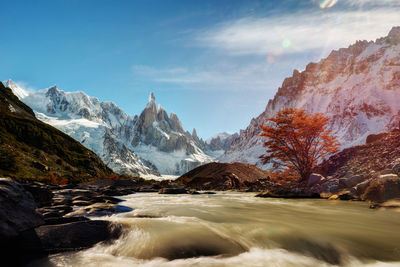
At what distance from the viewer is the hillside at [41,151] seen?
68.0 meters

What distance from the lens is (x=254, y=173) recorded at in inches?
2375

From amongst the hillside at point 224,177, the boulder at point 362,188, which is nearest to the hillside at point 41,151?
the hillside at point 224,177

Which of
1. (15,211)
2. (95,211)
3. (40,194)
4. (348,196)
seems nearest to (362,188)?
(348,196)

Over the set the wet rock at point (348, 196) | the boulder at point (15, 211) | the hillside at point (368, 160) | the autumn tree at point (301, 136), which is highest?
the autumn tree at point (301, 136)

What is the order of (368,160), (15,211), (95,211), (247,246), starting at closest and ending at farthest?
(247,246)
(15,211)
(95,211)
(368,160)

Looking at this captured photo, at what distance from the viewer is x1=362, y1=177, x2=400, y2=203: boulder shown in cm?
1328

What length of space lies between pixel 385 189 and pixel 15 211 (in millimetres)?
17783

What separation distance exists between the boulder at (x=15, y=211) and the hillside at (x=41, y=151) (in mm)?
61417

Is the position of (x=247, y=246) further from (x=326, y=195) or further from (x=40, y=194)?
(x=326, y=195)

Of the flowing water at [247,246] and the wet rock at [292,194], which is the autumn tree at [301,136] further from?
the flowing water at [247,246]

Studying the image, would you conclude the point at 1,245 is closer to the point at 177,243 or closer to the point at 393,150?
the point at 177,243

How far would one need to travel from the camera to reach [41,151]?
89.4 metres

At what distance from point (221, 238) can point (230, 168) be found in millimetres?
48050

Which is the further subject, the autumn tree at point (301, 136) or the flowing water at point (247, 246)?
the autumn tree at point (301, 136)
